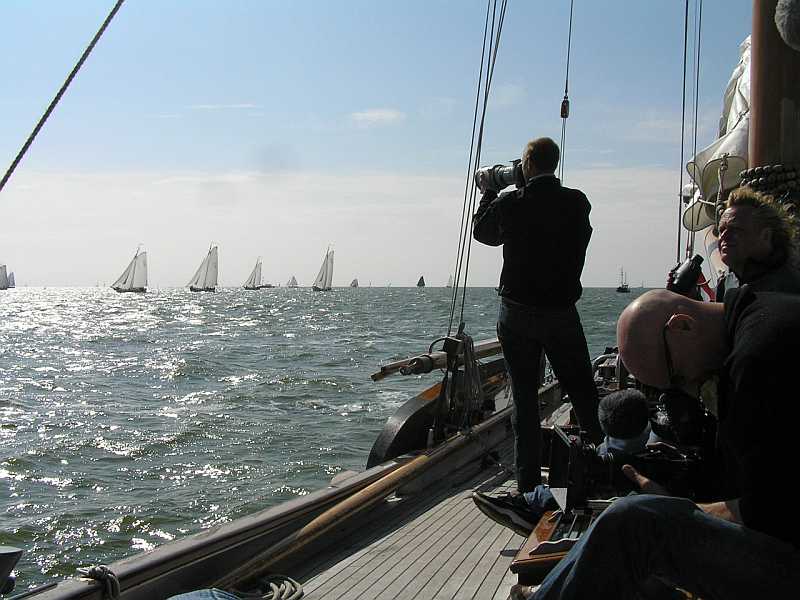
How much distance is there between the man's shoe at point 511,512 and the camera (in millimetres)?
3281

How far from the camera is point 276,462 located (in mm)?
10156

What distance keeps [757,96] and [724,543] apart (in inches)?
84.6

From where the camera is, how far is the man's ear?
1.70 m

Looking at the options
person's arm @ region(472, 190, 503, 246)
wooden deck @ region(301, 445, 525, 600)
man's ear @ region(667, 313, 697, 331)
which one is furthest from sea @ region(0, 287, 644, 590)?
man's ear @ region(667, 313, 697, 331)

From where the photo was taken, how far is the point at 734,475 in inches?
75.2

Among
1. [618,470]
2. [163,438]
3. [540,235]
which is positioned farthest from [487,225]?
[163,438]

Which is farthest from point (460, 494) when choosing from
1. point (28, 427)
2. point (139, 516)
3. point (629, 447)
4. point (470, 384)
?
point (28, 427)

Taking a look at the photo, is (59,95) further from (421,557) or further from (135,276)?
(135,276)

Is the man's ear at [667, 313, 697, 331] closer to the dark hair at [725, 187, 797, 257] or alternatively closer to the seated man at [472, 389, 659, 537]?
the dark hair at [725, 187, 797, 257]

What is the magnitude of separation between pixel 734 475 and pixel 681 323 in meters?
0.44

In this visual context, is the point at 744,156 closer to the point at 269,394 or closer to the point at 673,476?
the point at 673,476

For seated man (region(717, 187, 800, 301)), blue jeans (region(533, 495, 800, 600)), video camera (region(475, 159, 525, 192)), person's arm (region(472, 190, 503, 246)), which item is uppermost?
video camera (region(475, 159, 525, 192))

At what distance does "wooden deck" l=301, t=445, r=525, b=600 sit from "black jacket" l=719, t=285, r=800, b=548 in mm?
1422

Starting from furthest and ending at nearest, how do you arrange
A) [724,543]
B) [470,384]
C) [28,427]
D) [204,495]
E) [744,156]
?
[28,427] → [204,495] → [470,384] → [744,156] → [724,543]
